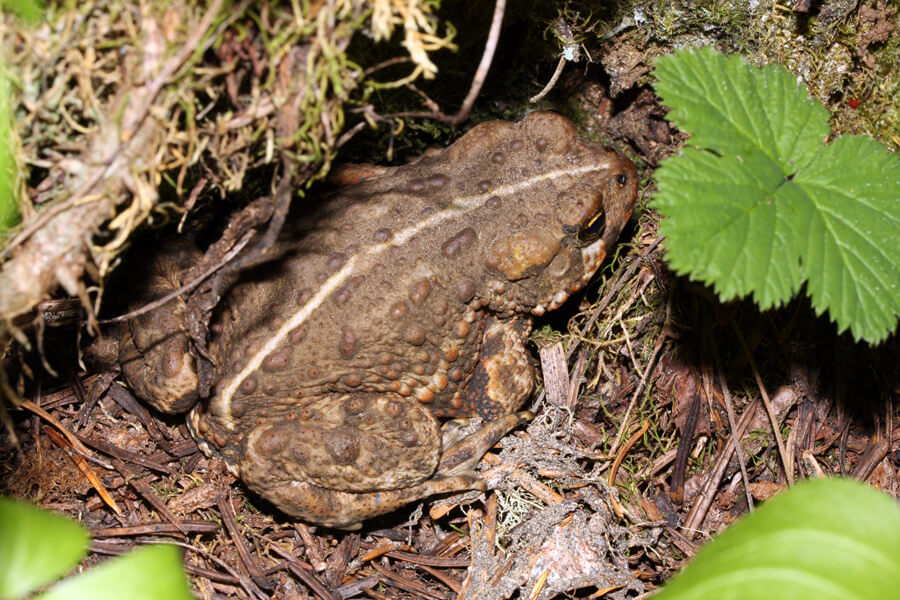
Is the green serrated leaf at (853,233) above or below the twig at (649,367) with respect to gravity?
above

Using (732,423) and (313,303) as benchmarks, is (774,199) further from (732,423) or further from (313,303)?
Result: (313,303)

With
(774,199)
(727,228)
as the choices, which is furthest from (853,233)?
(727,228)

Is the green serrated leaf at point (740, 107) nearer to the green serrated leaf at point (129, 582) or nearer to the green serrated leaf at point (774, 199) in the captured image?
the green serrated leaf at point (774, 199)

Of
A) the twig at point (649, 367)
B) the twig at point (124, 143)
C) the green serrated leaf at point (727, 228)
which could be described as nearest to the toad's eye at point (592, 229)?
the twig at point (649, 367)

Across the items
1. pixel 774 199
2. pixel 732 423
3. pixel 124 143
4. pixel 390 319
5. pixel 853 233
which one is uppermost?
pixel 124 143

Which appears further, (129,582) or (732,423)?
(732,423)

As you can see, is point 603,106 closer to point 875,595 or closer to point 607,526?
point 607,526
